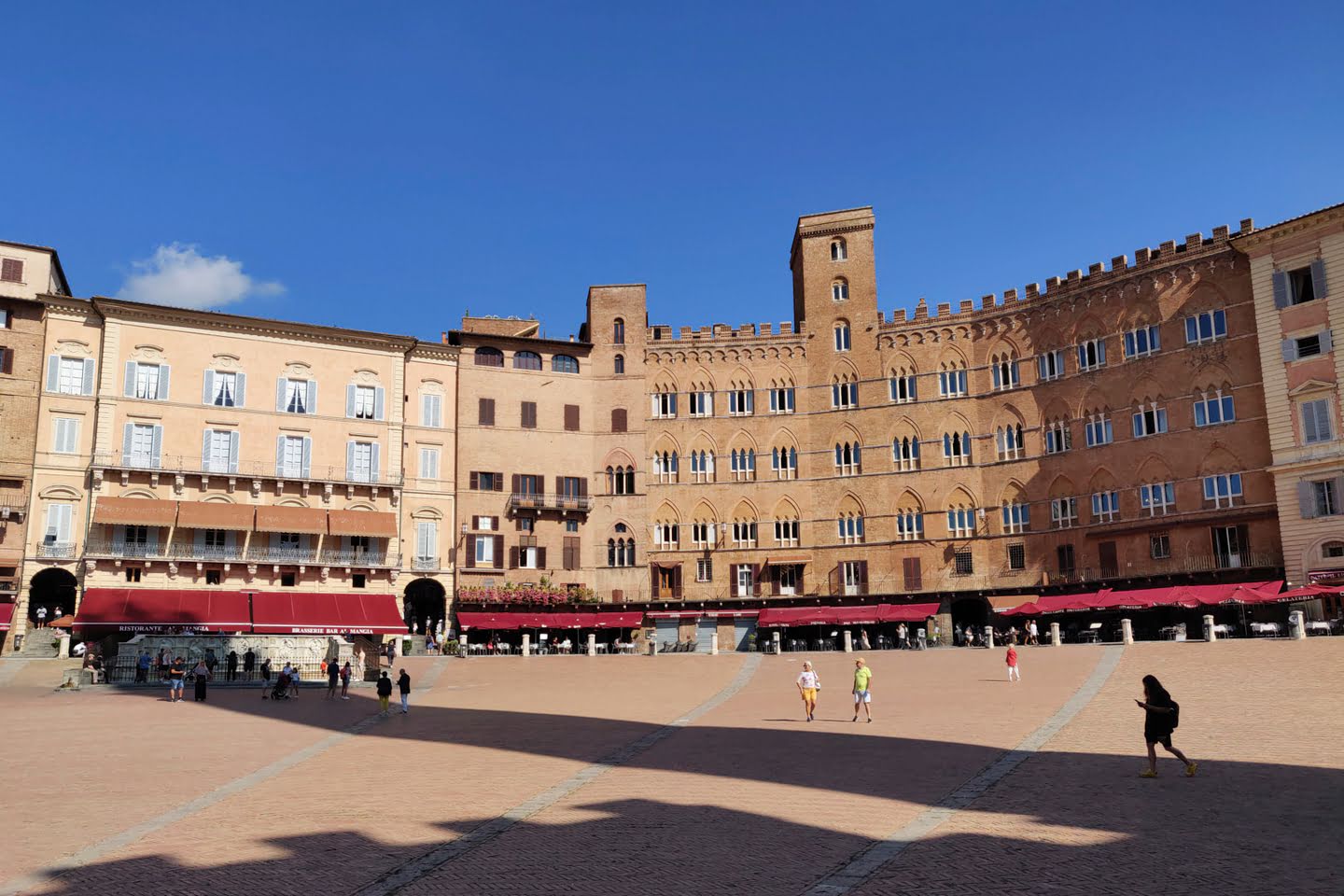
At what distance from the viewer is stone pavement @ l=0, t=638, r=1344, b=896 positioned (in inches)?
501

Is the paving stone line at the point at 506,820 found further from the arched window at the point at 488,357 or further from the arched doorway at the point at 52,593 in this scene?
the arched window at the point at 488,357

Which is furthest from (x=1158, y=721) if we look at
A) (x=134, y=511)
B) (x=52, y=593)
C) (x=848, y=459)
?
(x=52, y=593)

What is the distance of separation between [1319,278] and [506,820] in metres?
46.2

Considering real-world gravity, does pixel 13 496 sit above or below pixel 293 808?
above

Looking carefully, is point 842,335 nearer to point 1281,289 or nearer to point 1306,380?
point 1281,289

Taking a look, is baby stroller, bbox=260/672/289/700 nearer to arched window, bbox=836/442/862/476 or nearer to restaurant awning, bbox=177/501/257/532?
restaurant awning, bbox=177/501/257/532

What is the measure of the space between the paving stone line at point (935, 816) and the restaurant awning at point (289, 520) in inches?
1491

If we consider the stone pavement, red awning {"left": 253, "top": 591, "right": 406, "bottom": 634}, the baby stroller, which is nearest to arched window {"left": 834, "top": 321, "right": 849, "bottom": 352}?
red awning {"left": 253, "top": 591, "right": 406, "bottom": 634}

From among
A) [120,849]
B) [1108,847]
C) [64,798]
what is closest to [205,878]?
[120,849]

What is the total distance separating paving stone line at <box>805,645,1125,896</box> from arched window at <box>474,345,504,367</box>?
4143 cm

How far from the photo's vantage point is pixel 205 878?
1295 cm

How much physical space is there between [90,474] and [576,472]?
23.5m

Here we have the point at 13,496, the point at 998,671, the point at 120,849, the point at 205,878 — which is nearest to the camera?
the point at 205,878

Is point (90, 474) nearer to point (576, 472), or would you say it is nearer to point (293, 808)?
point (576, 472)
